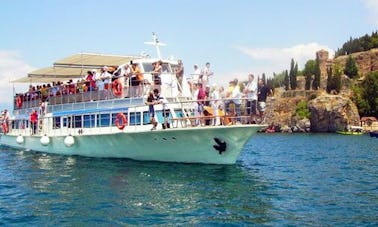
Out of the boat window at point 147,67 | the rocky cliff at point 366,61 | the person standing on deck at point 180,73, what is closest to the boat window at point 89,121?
the boat window at point 147,67

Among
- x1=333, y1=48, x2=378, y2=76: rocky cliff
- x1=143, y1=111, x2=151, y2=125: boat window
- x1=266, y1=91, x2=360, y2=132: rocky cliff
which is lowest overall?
x1=266, y1=91, x2=360, y2=132: rocky cliff

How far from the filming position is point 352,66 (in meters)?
134

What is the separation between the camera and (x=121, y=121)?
25391 millimetres

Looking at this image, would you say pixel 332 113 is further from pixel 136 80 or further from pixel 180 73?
pixel 136 80

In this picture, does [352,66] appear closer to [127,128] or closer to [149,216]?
[127,128]

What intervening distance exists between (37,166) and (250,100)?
12.0m

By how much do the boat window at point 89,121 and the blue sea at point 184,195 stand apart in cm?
369

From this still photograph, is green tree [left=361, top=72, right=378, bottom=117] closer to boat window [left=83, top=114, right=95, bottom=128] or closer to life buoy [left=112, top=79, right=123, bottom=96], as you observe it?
boat window [left=83, top=114, right=95, bottom=128]

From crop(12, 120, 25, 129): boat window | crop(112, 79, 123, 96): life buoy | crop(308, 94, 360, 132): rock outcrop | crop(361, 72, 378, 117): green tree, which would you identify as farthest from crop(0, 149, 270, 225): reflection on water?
crop(361, 72, 378, 117): green tree

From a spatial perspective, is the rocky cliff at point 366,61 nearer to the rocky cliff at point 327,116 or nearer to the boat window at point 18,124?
the rocky cliff at point 327,116

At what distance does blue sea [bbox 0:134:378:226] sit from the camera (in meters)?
13.0

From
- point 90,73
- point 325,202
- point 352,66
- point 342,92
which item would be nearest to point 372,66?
point 352,66

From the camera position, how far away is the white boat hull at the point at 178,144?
21.8 m

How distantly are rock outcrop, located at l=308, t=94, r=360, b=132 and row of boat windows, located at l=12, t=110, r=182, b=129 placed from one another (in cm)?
8434
